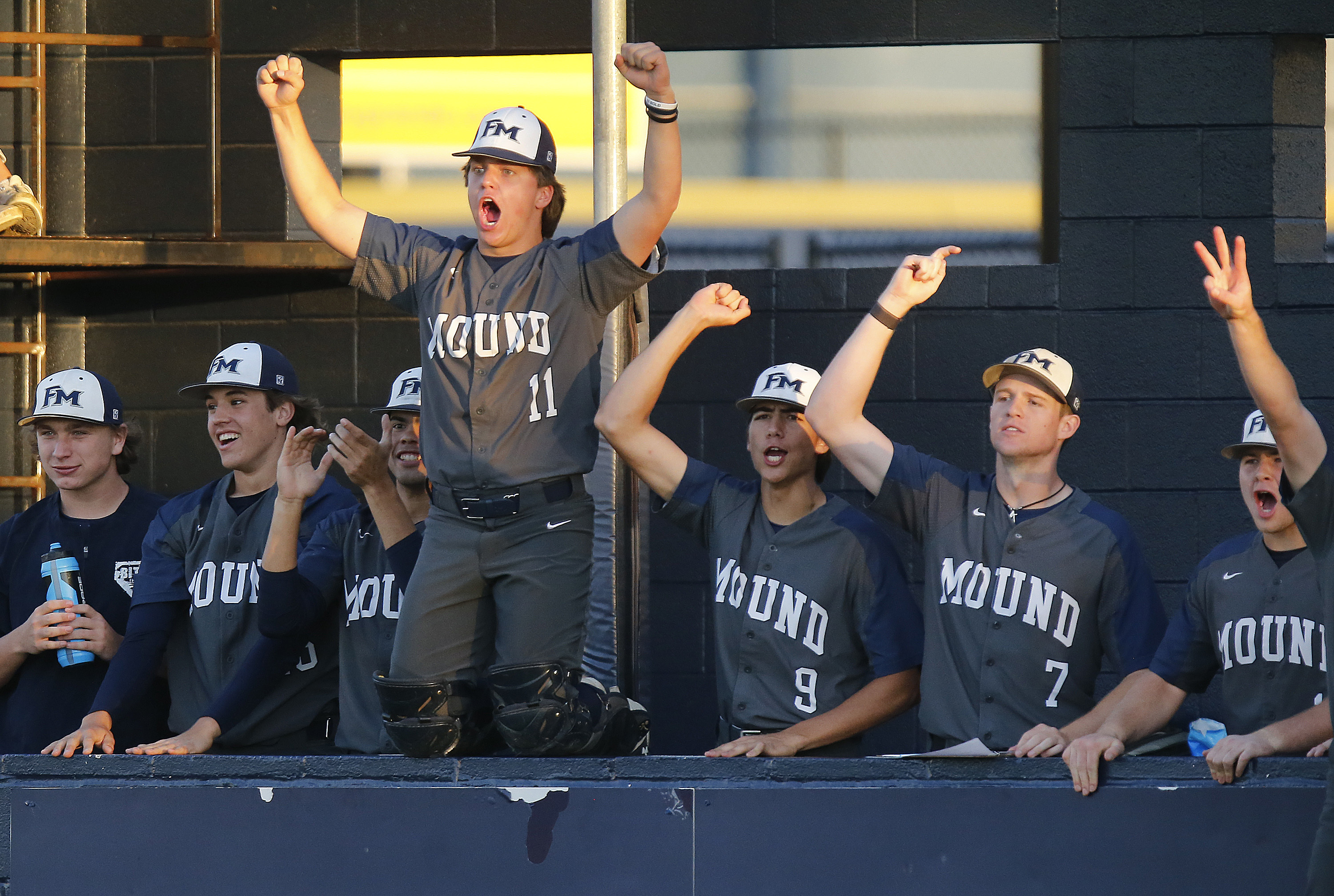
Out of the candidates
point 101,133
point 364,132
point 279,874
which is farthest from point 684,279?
point 279,874

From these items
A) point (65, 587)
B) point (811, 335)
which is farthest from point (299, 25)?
point (65, 587)

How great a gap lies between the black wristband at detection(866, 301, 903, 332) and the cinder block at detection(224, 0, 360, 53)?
3094mm

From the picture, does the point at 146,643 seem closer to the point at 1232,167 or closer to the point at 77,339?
the point at 77,339

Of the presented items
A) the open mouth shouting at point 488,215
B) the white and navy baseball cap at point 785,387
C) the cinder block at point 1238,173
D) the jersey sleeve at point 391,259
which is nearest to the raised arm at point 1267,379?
the white and navy baseball cap at point 785,387

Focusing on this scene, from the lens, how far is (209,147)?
6.32 m

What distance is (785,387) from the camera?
441 centimetres

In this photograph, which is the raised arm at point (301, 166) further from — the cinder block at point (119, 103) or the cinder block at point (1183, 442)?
the cinder block at point (1183, 442)

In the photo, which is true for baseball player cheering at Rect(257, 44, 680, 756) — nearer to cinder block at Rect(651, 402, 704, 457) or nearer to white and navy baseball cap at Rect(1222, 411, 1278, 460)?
white and navy baseball cap at Rect(1222, 411, 1278, 460)

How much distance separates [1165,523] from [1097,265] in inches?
41.6

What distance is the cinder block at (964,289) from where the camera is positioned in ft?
19.5

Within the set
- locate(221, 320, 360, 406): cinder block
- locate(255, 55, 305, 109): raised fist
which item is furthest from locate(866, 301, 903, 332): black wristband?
locate(221, 320, 360, 406): cinder block

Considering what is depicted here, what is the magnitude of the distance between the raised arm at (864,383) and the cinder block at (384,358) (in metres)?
2.63

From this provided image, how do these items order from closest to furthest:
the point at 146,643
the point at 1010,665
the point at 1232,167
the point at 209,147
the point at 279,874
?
the point at 279,874, the point at 1010,665, the point at 146,643, the point at 1232,167, the point at 209,147

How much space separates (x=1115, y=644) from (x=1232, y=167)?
106 inches
